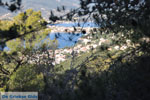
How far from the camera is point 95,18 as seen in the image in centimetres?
320

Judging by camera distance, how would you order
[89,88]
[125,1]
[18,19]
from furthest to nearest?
[18,19] → [125,1] → [89,88]

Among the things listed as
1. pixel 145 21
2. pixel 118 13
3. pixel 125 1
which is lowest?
pixel 145 21

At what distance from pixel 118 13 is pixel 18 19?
5651mm

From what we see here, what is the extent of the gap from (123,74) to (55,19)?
1.61m

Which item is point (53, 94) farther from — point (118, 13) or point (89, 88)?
point (118, 13)

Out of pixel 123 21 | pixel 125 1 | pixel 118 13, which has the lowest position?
pixel 123 21

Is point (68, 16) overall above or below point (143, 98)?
above

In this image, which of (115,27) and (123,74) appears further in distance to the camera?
(115,27)

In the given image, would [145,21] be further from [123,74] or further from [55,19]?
[55,19]

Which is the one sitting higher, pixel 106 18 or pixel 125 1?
pixel 125 1

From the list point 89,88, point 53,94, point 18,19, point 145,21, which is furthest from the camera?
point 18,19

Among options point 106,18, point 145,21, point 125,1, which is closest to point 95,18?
point 106,18

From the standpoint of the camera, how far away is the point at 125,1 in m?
3.00

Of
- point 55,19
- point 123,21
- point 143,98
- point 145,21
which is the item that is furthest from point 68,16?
point 143,98
